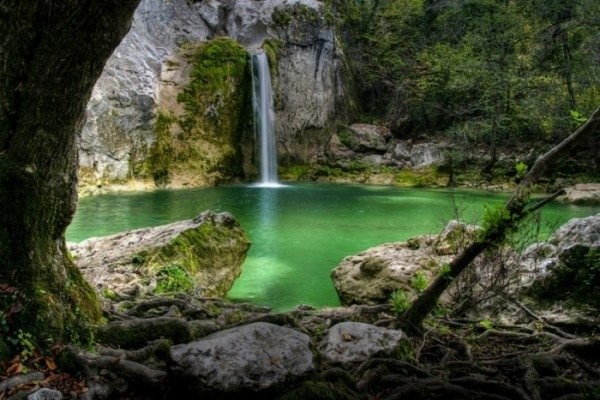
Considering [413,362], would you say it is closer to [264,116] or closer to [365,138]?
[264,116]

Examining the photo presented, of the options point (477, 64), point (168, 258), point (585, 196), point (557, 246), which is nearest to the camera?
point (557, 246)

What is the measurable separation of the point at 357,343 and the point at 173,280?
3.72 metres

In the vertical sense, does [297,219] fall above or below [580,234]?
below

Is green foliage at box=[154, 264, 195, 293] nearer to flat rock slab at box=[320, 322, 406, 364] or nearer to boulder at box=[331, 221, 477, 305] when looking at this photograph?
boulder at box=[331, 221, 477, 305]

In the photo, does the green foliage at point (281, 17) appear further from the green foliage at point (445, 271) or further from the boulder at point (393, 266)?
the green foliage at point (445, 271)

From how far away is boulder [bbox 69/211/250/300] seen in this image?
6.70m

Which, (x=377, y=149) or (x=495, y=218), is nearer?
(x=495, y=218)

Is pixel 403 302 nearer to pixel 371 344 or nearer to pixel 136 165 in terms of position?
pixel 371 344

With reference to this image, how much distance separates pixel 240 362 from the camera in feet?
10.5

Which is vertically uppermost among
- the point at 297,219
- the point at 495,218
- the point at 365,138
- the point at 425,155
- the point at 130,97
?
the point at 130,97

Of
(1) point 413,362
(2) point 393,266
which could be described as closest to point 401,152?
(2) point 393,266

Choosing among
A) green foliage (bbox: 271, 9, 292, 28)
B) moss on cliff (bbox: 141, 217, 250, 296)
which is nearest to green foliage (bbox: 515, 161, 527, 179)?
moss on cliff (bbox: 141, 217, 250, 296)

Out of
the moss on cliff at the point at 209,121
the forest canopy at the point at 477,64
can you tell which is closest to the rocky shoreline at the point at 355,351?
the forest canopy at the point at 477,64

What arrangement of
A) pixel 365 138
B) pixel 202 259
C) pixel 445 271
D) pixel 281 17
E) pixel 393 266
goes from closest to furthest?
pixel 445 271
pixel 393 266
pixel 202 259
pixel 281 17
pixel 365 138
